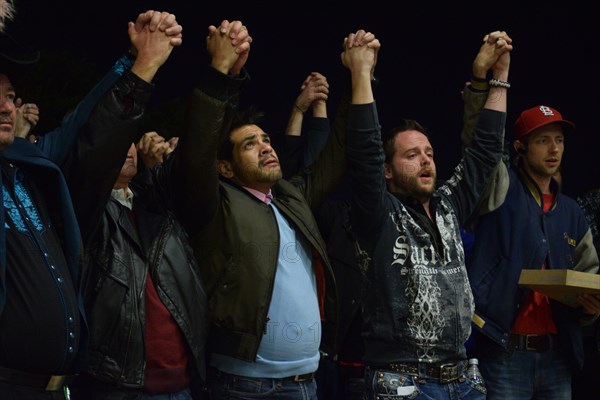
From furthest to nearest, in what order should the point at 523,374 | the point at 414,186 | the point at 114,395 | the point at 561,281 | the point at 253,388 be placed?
the point at 523,374 → the point at 414,186 → the point at 561,281 → the point at 253,388 → the point at 114,395

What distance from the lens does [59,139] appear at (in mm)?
2133

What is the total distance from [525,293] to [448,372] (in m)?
0.61

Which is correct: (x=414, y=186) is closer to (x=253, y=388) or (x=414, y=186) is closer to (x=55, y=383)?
(x=253, y=388)

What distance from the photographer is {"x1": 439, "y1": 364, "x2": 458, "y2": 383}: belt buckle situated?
101 inches

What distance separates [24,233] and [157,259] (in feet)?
1.60

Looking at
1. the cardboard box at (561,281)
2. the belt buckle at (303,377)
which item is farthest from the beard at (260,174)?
the cardboard box at (561,281)

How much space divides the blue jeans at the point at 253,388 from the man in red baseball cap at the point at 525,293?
0.84 m

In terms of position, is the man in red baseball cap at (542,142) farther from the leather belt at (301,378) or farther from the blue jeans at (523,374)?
the leather belt at (301,378)

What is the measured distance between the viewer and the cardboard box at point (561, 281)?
2645mm

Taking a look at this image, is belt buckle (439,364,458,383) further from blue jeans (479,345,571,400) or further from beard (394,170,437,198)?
beard (394,170,437,198)

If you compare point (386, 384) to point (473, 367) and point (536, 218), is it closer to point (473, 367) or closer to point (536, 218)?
point (473, 367)

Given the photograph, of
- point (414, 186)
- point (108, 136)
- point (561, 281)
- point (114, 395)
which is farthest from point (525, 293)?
point (108, 136)

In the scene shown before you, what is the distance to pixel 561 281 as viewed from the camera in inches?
104

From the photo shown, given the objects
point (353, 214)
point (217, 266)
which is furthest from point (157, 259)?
point (353, 214)
